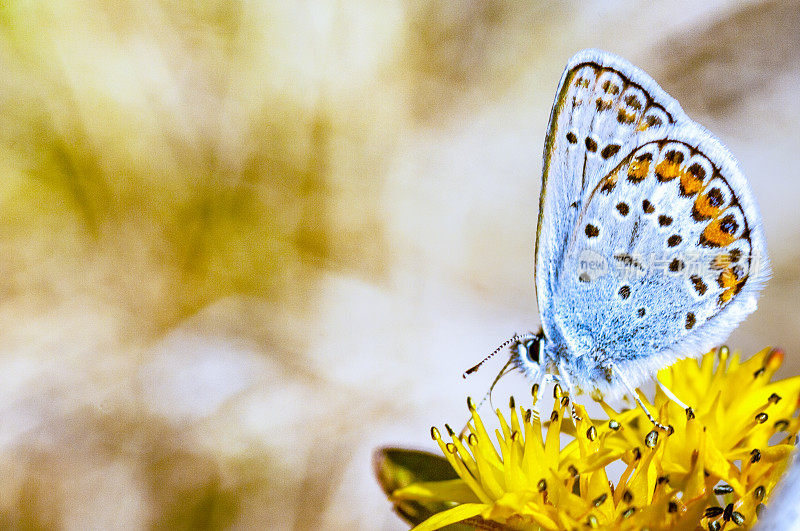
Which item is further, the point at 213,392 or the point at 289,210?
the point at 289,210

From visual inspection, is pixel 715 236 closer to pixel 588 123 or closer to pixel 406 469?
pixel 588 123

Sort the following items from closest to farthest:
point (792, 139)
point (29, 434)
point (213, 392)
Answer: point (29, 434) < point (213, 392) < point (792, 139)

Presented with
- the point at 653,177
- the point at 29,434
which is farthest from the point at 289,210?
the point at 653,177

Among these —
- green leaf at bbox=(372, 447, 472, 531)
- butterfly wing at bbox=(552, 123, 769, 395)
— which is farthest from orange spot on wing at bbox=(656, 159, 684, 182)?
green leaf at bbox=(372, 447, 472, 531)

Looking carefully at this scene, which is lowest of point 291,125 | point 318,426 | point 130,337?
point 318,426

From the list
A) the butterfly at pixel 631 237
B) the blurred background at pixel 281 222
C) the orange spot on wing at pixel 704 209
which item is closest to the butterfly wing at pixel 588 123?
the butterfly at pixel 631 237

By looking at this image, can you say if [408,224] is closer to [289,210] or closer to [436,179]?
[436,179]

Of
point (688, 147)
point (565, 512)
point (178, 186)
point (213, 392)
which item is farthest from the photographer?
point (178, 186)
